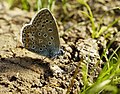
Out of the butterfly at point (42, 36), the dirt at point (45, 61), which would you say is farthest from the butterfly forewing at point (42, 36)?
the dirt at point (45, 61)

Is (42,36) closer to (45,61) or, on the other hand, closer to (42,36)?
(42,36)

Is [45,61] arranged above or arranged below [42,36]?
below

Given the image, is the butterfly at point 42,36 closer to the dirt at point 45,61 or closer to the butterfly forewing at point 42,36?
the butterfly forewing at point 42,36

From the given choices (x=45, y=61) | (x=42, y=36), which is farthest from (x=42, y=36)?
(x=45, y=61)

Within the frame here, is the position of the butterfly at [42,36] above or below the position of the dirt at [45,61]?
above

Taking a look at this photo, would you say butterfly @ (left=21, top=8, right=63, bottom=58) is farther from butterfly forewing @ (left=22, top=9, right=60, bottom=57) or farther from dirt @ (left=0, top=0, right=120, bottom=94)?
dirt @ (left=0, top=0, right=120, bottom=94)

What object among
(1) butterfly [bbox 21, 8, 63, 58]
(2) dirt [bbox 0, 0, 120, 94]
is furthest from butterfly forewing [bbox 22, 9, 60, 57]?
(2) dirt [bbox 0, 0, 120, 94]

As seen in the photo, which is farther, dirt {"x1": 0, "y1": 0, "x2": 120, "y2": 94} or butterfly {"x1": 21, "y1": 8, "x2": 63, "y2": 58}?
butterfly {"x1": 21, "y1": 8, "x2": 63, "y2": 58}
